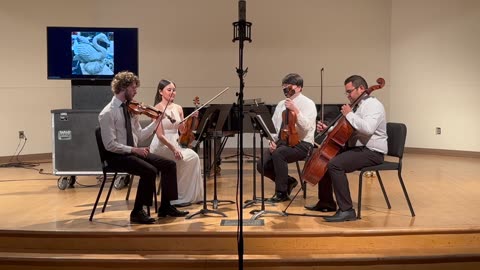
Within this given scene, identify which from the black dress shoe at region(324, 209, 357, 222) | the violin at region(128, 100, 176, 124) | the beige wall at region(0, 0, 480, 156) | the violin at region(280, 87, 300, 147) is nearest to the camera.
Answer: the black dress shoe at region(324, 209, 357, 222)

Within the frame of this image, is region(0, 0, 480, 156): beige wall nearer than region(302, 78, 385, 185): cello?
No

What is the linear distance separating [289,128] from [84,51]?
290 centimetres

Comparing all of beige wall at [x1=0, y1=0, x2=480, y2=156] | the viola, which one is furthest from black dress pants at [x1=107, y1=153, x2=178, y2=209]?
beige wall at [x1=0, y1=0, x2=480, y2=156]

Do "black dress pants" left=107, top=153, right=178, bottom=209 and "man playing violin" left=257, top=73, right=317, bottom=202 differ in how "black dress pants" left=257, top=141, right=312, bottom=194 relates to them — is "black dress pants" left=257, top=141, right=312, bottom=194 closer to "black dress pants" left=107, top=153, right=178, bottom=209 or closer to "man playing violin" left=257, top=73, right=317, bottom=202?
"man playing violin" left=257, top=73, right=317, bottom=202

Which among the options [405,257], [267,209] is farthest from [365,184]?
[405,257]

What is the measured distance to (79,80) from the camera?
21.1 ft

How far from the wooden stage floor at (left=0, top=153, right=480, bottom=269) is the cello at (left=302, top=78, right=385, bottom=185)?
1.30ft

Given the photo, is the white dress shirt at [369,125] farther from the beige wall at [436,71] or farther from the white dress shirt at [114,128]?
the beige wall at [436,71]

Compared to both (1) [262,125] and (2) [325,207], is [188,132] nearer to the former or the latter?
(1) [262,125]

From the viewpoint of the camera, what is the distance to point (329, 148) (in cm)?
445

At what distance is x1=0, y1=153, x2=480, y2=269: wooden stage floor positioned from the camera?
4.07m

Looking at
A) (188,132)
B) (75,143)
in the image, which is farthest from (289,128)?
(75,143)

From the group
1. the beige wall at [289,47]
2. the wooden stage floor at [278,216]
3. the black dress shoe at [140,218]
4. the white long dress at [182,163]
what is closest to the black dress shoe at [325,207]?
the wooden stage floor at [278,216]

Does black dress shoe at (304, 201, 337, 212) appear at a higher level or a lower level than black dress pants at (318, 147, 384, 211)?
lower
